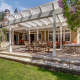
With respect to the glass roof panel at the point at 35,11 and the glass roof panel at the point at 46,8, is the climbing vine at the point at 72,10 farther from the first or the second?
the glass roof panel at the point at 35,11

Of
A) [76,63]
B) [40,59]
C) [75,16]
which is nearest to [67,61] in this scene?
[76,63]

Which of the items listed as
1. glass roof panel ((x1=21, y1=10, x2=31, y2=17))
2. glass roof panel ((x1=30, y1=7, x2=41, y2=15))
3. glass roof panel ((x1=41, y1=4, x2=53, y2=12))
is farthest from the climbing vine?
glass roof panel ((x1=21, y1=10, x2=31, y2=17))

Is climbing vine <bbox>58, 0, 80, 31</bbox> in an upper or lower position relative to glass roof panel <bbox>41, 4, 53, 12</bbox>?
lower

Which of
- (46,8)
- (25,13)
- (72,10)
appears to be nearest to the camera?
(72,10)

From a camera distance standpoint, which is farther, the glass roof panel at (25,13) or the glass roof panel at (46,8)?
the glass roof panel at (25,13)

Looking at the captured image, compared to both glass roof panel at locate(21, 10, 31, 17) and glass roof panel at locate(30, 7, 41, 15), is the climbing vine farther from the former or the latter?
glass roof panel at locate(21, 10, 31, 17)

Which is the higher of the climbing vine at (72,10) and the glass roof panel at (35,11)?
the glass roof panel at (35,11)

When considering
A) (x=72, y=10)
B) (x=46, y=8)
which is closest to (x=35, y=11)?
(x=46, y=8)

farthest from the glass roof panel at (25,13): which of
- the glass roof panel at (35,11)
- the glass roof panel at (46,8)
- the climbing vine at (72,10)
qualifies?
the climbing vine at (72,10)

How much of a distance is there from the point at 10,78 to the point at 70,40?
1031 cm

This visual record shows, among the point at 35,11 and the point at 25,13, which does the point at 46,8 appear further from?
the point at 25,13

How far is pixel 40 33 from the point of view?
13969 mm

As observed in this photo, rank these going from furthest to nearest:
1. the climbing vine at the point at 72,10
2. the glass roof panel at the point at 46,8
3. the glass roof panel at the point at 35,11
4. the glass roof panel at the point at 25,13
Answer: the glass roof panel at the point at 25,13 < the glass roof panel at the point at 35,11 < the glass roof panel at the point at 46,8 < the climbing vine at the point at 72,10

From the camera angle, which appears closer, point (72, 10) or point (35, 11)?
point (72, 10)
